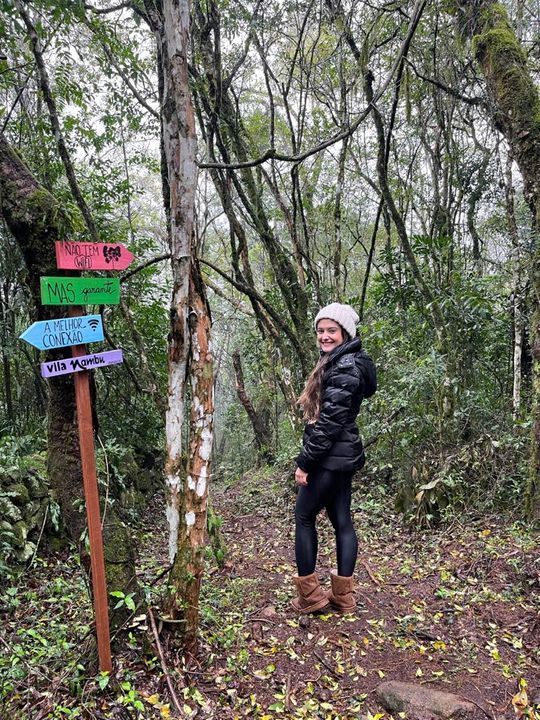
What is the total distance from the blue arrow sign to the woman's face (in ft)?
5.05

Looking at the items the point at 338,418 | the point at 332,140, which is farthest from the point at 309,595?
the point at 332,140

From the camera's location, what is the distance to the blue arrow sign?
7.18 feet

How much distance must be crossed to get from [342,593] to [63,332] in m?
2.53

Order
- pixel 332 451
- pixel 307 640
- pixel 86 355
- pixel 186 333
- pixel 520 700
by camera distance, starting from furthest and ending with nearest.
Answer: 1. pixel 332 451
2. pixel 307 640
3. pixel 186 333
4. pixel 520 700
5. pixel 86 355

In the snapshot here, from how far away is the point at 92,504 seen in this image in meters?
2.38

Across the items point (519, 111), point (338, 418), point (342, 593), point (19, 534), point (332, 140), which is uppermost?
point (519, 111)

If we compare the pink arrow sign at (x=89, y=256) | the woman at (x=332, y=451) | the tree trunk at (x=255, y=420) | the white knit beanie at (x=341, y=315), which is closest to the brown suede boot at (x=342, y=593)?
the woman at (x=332, y=451)

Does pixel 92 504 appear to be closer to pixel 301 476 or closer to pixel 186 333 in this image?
pixel 186 333

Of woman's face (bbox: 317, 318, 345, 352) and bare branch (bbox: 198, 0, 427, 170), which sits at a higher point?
bare branch (bbox: 198, 0, 427, 170)

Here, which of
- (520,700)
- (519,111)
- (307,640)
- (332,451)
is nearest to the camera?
(520,700)

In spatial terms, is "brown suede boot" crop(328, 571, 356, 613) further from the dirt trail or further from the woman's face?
the woman's face

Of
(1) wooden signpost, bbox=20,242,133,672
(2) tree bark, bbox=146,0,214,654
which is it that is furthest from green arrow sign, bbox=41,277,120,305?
(2) tree bark, bbox=146,0,214,654

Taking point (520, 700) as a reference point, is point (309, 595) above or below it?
above

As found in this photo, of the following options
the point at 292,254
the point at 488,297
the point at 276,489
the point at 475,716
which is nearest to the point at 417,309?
the point at 488,297
